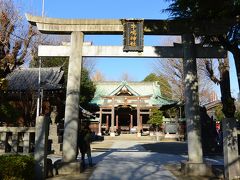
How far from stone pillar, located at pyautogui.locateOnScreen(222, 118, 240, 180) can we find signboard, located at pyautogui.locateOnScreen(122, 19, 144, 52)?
163 inches

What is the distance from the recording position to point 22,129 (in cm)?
959

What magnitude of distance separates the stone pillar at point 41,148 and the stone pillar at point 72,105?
1.39 meters

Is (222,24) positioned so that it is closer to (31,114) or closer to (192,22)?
(192,22)

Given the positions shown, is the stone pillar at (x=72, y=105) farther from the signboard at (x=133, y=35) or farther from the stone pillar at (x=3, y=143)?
the stone pillar at (x=3, y=143)

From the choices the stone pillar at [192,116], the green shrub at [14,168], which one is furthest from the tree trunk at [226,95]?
the green shrub at [14,168]

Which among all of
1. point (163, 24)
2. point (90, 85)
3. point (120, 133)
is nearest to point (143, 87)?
point (120, 133)

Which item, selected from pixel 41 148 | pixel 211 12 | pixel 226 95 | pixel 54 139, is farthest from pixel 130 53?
pixel 54 139

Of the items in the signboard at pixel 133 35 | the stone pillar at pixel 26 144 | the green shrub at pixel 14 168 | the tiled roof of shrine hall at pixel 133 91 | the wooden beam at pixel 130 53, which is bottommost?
the green shrub at pixel 14 168

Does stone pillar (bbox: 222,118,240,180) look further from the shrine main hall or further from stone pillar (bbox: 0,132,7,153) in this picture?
the shrine main hall

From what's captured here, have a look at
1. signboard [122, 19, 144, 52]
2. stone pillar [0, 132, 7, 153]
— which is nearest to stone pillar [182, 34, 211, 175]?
signboard [122, 19, 144, 52]

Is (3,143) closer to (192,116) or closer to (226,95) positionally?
(192,116)

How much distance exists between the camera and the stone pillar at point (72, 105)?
1084cm

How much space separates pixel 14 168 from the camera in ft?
25.5

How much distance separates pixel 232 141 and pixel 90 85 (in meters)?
29.6
